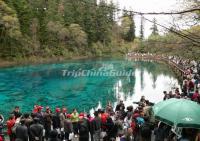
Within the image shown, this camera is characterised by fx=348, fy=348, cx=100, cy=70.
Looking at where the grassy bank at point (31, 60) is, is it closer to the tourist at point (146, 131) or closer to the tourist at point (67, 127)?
the tourist at point (67, 127)

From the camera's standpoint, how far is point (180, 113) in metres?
6.91

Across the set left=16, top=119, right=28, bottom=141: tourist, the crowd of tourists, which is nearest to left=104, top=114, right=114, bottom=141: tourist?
the crowd of tourists

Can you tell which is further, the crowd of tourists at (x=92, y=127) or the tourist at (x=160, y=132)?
the crowd of tourists at (x=92, y=127)

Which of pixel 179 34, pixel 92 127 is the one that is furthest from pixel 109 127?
pixel 179 34

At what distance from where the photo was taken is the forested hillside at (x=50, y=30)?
60319 millimetres

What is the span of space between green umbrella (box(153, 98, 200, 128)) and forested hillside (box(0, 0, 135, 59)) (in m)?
45.7

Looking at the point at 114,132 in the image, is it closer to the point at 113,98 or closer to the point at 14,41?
the point at 113,98

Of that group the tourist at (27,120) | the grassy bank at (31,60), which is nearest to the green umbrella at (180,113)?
A: the tourist at (27,120)

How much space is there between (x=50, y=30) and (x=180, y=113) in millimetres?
63611

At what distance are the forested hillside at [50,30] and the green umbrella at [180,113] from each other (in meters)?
45.7

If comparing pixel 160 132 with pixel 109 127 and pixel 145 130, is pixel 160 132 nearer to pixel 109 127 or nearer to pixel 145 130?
pixel 145 130

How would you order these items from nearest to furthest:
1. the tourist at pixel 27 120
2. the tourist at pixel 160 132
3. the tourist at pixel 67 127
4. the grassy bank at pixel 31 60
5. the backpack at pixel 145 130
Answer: the tourist at pixel 160 132 < the backpack at pixel 145 130 < the tourist at pixel 27 120 < the tourist at pixel 67 127 < the grassy bank at pixel 31 60

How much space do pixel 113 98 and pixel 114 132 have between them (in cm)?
1744

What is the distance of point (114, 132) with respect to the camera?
416 inches
